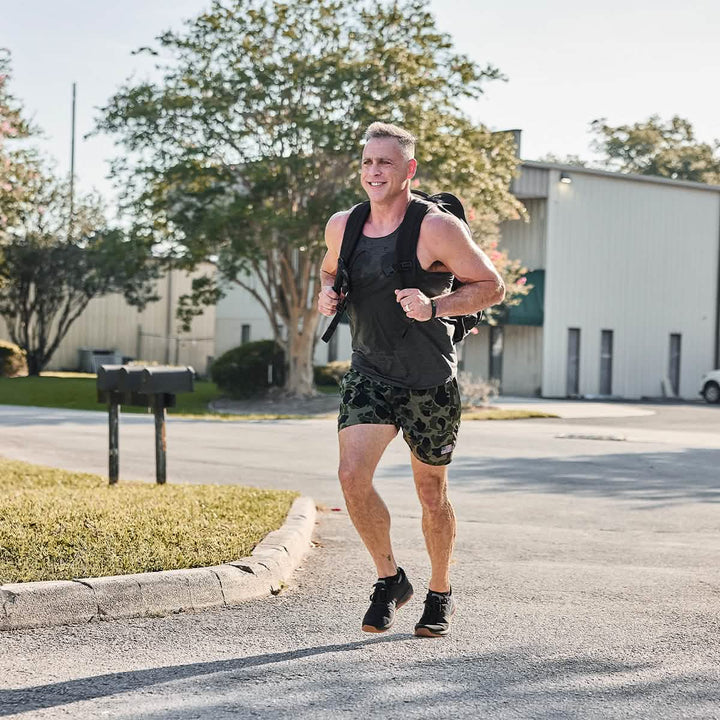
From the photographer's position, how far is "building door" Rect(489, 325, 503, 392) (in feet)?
129

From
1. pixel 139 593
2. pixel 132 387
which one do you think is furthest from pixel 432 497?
pixel 132 387

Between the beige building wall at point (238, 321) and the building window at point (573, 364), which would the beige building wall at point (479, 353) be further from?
the beige building wall at point (238, 321)

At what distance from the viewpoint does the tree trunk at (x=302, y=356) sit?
2966 cm

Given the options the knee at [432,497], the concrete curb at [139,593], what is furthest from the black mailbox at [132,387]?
the knee at [432,497]

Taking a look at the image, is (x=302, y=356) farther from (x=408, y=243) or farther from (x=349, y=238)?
(x=408, y=243)

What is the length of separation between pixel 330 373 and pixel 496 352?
641 cm

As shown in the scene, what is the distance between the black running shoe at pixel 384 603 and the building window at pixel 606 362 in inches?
1360

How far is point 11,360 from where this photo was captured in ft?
131

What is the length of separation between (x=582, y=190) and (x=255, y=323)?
14405 millimetres

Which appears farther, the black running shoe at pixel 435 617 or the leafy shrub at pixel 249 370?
the leafy shrub at pixel 249 370

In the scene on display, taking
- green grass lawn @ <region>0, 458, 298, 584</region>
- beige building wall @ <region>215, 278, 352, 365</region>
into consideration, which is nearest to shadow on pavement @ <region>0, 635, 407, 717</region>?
green grass lawn @ <region>0, 458, 298, 584</region>

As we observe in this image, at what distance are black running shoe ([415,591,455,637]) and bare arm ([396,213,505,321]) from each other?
4.36 feet

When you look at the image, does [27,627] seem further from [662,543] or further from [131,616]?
[662,543]

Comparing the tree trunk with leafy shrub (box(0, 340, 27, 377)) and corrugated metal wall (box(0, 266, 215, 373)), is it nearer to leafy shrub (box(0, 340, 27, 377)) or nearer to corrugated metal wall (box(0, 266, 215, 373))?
leafy shrub (box(0, 340, 27, 377))
